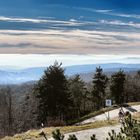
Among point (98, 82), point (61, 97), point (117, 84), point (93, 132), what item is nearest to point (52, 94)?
point (61, 97)

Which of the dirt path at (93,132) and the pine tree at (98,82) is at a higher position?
the pine tree at (98,82)

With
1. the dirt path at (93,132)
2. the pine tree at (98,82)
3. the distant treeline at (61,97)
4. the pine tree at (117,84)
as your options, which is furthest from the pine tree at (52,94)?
the pine tree at (98,82)

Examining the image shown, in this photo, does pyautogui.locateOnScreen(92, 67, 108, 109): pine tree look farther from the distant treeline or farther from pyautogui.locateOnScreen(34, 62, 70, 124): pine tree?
pyautogui.locateOnScreen(34, 62, 70, 124): pine tree

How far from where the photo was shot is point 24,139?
1061 inches

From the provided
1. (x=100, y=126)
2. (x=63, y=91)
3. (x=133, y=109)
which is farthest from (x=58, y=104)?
(x=100, y=126)

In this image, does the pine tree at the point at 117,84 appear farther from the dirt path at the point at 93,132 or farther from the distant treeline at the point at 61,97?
the dirt path at the point at 93,132

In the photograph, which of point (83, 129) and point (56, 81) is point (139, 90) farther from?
point (83, 129)

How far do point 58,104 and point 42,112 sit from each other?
2.80m

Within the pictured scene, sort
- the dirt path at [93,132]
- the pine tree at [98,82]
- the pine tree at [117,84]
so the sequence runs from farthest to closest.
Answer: the pine tree at [98,82]
the pine tree at [117,84]
the dirt path at [93,132]

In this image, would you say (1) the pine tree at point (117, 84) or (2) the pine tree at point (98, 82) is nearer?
(1) the pine tree at point (117, 84)

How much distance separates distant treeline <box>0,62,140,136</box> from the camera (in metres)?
58.4

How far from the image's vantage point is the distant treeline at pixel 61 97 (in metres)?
58.4

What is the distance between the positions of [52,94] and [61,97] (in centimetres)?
145

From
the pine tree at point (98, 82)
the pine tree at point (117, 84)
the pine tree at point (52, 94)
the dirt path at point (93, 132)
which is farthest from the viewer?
the pine tree at point (98, 82)
